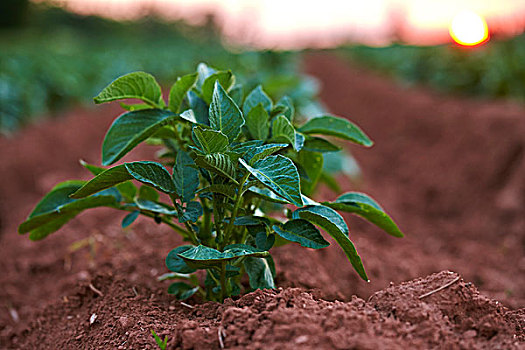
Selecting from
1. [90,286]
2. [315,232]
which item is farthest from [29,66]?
[315,232]

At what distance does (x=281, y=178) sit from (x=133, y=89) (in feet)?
1.75

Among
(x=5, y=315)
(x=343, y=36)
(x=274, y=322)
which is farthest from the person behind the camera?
(x=343, y=36)

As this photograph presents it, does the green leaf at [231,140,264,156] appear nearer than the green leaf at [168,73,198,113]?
Yes

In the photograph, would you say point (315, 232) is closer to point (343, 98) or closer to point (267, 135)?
point (267, 135)

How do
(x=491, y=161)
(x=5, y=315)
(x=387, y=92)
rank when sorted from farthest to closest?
(x=387, y=92) < (x=491, y=161) < (x=5, y=315)

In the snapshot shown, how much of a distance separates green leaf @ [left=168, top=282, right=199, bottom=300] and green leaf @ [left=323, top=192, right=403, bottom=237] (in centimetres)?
53

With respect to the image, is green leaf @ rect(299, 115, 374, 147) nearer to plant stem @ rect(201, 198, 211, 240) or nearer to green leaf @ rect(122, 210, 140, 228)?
plant stem @ rect(201, 198, 211, 240)

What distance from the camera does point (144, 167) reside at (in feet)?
4.35

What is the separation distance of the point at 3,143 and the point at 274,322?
5.42m

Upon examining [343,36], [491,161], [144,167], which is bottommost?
[144,167]

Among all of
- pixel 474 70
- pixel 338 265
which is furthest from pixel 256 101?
pixel 474 70

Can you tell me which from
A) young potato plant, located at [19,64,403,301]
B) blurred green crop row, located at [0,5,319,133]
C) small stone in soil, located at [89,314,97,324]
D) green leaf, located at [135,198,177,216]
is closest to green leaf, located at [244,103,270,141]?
young potato plant, located at [19,64,403,301]

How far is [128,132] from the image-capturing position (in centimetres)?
139

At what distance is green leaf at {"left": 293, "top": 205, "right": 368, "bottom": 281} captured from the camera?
4.37 feet
